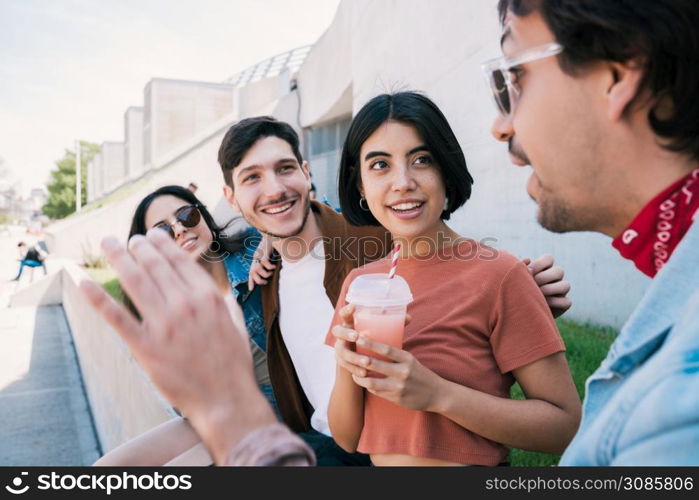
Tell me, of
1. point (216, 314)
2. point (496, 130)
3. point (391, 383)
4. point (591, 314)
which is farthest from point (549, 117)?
point (591, 314)

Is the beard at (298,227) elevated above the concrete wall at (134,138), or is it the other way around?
the concrete wall at (134,138)

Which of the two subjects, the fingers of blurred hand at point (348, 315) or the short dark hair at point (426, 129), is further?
the short dark hair at point (426, 129)

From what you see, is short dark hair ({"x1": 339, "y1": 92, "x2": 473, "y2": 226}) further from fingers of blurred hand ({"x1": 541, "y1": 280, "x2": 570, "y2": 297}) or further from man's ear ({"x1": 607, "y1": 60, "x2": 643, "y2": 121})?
man's ear ({"x1": 607, "y1": 60, "x2": 643, "y2": 121})

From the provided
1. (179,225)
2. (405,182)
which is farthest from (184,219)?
(405,182)

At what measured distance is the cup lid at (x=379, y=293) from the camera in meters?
1.62

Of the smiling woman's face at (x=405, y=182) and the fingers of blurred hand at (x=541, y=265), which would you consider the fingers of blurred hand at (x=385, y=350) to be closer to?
the smiling woman's face at (x=405, y=182)

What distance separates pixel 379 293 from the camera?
1646 millimetres

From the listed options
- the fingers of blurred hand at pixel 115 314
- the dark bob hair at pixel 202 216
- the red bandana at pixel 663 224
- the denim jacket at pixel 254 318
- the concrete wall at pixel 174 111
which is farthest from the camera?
the concrete wall at pixel 174 111

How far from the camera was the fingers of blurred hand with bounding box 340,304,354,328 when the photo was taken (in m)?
1.59

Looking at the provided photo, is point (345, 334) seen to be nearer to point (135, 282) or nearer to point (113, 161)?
point (135, 282)

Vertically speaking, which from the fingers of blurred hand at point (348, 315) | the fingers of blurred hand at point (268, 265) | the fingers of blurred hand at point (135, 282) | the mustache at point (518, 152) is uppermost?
the mustache at point (518, 152)

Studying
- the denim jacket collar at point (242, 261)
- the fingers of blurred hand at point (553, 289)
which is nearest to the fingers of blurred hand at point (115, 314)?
the fingers of blurred hand at point (553, 289)

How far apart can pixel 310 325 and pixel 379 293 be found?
1181 millimetres

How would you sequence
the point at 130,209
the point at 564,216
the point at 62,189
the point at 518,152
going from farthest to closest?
1. the point at 62,189
2. the point at 130,209
3. the point at 518,152
4. the point at 564,216
